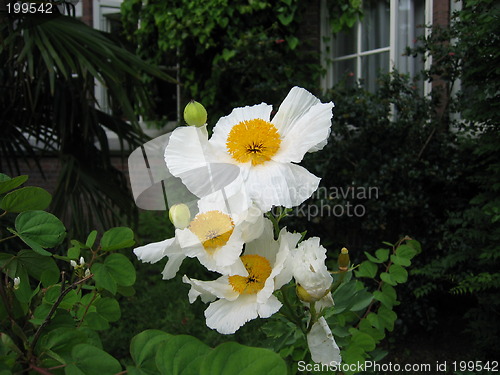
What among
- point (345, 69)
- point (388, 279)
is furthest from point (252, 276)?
point (345, 69)

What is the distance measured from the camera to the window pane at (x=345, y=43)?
13.5 feet

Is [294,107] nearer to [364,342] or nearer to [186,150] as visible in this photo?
[186,150]

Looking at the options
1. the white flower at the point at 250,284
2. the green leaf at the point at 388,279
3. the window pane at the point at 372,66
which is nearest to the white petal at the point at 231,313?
the white flower at the point at 250,284

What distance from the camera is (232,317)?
1.52 feet

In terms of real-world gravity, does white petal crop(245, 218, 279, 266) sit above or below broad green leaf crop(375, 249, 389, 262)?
above

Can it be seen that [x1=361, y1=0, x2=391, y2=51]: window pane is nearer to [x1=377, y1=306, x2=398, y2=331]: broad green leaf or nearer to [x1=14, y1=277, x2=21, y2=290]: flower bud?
[x1=377, y1=306, x2=398, y2=331]: broad green leaf

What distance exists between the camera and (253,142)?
1.60 feet

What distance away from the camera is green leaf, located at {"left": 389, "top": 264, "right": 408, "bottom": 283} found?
3.29 ft

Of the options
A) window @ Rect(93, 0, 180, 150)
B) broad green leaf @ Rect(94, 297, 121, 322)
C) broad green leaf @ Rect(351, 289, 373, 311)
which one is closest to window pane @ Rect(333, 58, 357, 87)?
window @ Rect(93, 0, 180, 150)

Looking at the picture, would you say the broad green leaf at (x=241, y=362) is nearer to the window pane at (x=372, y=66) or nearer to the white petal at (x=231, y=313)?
the white petal at (x=231, y=313)

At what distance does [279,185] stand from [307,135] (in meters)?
0.06

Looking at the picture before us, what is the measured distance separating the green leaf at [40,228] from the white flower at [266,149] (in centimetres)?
13

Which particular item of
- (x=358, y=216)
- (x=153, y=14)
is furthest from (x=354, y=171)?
(x=153, y=14)

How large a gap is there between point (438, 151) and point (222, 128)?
278 centimetres
